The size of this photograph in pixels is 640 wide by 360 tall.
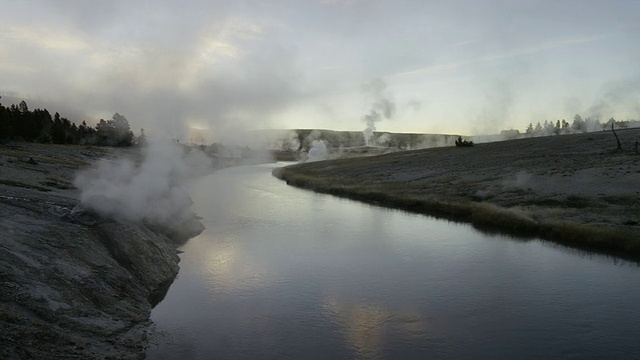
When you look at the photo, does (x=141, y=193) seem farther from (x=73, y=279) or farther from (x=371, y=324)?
(x=371, y=324)

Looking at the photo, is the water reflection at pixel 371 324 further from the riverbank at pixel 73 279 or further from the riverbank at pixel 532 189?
the riverbank at pixel 532 189

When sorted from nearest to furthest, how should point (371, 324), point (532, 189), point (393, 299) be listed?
point (371, 324)
point (393, 299)
point (532, 189)

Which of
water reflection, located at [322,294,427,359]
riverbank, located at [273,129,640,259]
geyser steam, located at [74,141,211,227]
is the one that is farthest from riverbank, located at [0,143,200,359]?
riverbank, located at [273,129,640,259]

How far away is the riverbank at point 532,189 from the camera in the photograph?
32531 millimetres

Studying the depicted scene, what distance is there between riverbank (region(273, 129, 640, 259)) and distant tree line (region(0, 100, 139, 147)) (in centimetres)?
3929

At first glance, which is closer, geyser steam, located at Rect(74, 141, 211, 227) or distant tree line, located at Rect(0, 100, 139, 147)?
geyser steam, located at Rect(74, 141, 211, 227)

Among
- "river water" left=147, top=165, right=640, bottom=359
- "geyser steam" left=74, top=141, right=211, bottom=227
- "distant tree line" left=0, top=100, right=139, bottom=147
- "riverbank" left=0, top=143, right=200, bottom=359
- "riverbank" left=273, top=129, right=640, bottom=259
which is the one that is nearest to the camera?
"riverbank" left=0, top=143, right=200, bottom=359

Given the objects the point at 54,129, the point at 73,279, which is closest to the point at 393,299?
the point at 73,279

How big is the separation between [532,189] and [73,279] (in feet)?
140

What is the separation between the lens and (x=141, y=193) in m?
34.4

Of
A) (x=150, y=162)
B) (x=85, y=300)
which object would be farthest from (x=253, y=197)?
(x=85, y=300)

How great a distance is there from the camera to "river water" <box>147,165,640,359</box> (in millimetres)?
15977

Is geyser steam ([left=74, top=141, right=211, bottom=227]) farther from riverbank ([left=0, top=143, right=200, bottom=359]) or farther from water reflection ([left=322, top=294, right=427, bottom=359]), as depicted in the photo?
water reflection ([left=322, top=294, right=427, bottom=359])

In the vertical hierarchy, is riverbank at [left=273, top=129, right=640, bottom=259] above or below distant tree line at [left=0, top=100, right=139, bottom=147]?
below
